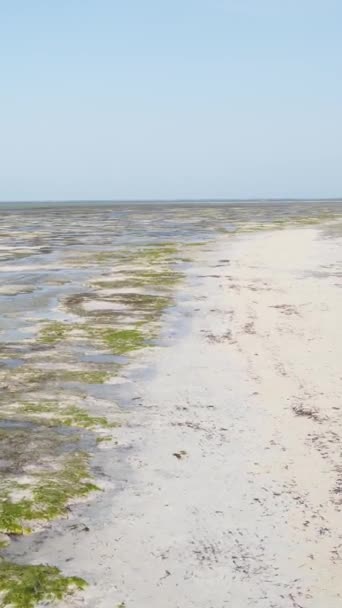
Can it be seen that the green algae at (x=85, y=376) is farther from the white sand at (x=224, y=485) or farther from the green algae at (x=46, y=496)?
the green algae at (x=46, y=496)

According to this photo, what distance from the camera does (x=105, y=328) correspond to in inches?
650

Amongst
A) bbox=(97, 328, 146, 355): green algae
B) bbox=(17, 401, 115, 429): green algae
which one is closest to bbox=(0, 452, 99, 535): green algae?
bbox=(17, 401, 115, 429): green algae

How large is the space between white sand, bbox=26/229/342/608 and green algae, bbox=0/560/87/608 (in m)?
0.15

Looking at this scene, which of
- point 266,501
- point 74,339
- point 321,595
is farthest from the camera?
point 74,339

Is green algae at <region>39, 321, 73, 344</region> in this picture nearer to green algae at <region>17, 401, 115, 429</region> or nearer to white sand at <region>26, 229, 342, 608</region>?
white sand at <region>26, 229, 342, 608</region>

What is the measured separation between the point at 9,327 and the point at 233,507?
1092cm

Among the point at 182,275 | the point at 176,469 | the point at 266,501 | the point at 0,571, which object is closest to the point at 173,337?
the point at 176,469

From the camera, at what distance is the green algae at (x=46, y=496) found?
7004mm

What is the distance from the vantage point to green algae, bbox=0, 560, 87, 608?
18.3ft

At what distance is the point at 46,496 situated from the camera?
750 centimetres

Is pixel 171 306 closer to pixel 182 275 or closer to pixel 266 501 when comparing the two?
pixel 182 275

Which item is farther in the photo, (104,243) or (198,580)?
(104,243)

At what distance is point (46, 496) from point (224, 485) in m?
2.11

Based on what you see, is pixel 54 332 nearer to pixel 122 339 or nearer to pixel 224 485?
pixel 122 339
